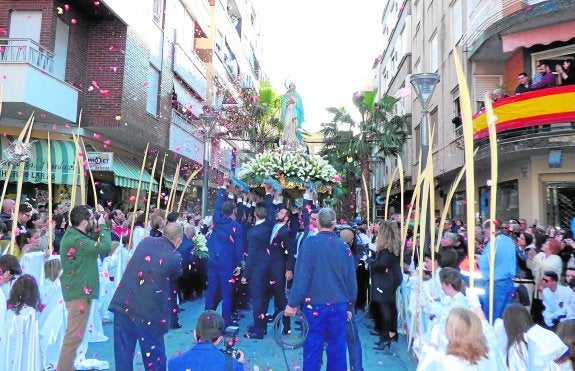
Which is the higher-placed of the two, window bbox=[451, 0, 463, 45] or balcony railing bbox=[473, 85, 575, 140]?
window bbox=[451, 0, 463, 45]

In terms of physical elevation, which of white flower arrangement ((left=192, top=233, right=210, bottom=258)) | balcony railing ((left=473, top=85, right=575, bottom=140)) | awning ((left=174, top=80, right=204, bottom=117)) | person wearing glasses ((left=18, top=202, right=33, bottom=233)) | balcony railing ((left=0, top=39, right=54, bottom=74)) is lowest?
white flower arrangement ((left=192, top=233, right=210, bottom=258))

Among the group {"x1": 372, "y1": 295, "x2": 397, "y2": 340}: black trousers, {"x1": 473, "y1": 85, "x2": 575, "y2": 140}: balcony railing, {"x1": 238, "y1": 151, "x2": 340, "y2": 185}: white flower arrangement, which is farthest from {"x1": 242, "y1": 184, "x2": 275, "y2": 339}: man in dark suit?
{"x1": 473, "y1": 85, "x2": 575, "y2": 140}: balcony railing

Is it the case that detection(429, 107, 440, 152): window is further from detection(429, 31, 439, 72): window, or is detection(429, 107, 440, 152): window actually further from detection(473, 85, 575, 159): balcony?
detection(473, 85, 575, 159): balcony

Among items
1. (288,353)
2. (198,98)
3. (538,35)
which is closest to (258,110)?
(198,98)

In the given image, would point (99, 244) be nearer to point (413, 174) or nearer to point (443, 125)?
point (443, 125)

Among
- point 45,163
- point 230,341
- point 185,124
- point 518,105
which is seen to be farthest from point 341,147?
point 230,341

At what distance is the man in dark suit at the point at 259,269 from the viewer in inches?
299

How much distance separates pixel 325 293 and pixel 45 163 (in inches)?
432

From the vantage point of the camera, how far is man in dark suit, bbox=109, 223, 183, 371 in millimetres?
4582

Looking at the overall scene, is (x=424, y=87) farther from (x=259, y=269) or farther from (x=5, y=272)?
(x=5, y=272)

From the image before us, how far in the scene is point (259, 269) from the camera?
7719mm

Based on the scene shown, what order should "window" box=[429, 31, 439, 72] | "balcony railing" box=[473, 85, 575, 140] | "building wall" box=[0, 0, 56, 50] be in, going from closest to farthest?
1. "balcony railing" box=[473, 85, 575, 140]
2. "building wall" box=[0, 0, 56, 50]
3. "window" box=[429, 31, 439, 72]

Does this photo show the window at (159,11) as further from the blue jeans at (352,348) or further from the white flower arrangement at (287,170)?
the blue jeans at (352,348)

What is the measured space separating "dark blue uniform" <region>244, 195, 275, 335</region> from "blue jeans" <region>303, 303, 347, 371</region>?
265 cm
